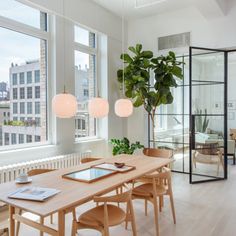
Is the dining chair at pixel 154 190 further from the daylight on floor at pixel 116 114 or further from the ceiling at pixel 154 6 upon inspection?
the ceiling at pixel 154 6

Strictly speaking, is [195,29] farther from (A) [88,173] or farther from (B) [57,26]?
(A) [88,173]

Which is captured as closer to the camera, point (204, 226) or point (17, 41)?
point (204, 226)

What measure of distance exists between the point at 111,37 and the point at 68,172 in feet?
12.5

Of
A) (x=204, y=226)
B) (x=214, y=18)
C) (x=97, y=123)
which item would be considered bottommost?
(x=204, y=226)

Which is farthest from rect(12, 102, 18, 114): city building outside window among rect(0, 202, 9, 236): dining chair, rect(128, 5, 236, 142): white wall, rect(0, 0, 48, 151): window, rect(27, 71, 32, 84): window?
rect(128, 5, 236, 142): white wall

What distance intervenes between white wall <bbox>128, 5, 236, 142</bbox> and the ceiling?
159mm

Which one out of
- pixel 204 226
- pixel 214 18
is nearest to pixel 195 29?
pixel 214 18

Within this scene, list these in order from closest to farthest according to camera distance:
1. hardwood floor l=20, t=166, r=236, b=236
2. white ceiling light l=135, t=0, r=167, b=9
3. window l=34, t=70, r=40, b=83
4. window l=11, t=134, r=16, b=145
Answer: hardwood floor l=20, t=166, r=236, b=236 < window l=11, t=134, r=16, b=145 < window l=34, t=70, r=40, b=83 < white ceiling light l=135, t=0, r=167, b=9

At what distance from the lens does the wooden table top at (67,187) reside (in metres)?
1.89

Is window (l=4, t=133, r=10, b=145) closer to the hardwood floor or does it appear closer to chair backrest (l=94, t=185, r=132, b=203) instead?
the hardwood floor

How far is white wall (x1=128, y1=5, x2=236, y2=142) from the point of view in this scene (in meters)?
4.97

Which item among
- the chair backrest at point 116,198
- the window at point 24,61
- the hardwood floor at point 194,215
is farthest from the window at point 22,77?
the chair backrest at point 116,198

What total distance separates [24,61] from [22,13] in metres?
0.75

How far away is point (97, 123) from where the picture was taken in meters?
5.72
